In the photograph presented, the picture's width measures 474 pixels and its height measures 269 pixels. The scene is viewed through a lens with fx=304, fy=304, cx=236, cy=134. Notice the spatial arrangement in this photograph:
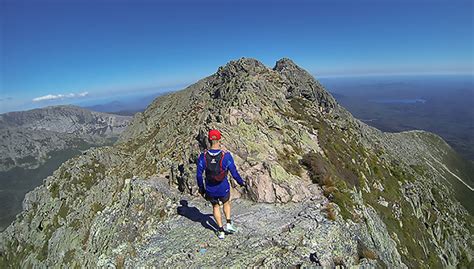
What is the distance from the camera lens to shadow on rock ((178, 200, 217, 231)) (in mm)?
18758

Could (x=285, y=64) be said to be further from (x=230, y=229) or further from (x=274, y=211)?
(x=230, y=229)

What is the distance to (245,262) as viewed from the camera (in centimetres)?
1512

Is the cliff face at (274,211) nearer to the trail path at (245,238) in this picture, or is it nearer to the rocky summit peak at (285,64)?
the trail path at (245,238)

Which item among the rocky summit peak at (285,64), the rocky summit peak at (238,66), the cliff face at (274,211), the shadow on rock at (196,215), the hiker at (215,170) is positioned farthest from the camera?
the rocky summit peak at (285,64)

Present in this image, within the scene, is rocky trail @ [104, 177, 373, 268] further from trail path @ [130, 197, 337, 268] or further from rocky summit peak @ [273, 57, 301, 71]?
rocky summit peak @ [273, 57, 301, 71]

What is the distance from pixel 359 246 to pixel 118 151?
328ft

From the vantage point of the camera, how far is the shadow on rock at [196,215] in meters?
18.8

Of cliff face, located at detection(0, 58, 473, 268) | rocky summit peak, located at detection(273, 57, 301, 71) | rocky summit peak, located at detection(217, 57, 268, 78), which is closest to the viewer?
cliff face, located at detection(0, 58, 473, 268)

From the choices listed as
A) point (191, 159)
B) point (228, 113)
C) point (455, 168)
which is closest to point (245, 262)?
point (191, 159)

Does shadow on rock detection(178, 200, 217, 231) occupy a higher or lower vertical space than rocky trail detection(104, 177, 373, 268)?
higher

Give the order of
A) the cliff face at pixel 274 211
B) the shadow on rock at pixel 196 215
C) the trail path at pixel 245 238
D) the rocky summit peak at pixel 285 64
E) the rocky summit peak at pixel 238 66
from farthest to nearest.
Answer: the rocky summit peak at pixel 285 64
the rocky summit peak at pixel 238 66
the shadow on rock at pixel 196 215
the cliff face at pixel 274 211
the trail path at pixel 245 238

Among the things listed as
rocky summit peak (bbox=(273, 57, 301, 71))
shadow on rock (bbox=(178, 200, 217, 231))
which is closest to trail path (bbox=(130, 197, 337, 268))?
shadow on rock (bbox=(178, 200, 217, 231))

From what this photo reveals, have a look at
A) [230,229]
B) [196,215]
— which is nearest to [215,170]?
[230,229]

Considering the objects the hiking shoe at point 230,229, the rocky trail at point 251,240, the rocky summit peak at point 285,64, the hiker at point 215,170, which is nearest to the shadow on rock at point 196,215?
the rocky trail at point 251,240
